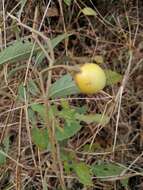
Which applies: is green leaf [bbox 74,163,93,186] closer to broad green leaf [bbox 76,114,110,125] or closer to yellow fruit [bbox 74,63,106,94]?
broad green leaf [bbox 76,114,110,125]

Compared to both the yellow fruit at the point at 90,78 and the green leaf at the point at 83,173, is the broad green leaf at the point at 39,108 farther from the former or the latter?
the yellow fruit at the point at 90,78

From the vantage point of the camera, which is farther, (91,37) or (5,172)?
(91,37)

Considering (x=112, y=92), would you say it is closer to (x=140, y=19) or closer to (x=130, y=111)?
(x=130, y=111)

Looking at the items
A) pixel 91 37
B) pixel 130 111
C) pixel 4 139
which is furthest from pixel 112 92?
pixel 4 139

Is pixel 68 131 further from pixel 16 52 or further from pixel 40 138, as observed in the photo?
pixel 16 52

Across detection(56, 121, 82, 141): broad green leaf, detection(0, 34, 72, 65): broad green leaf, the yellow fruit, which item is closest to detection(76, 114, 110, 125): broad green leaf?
detection(56, 121, 82, 141): broad green leaf

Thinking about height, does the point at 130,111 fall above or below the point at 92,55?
below

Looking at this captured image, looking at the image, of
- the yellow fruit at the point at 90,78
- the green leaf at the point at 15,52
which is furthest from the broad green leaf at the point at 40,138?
the yellow fruit at the point at 90,78
